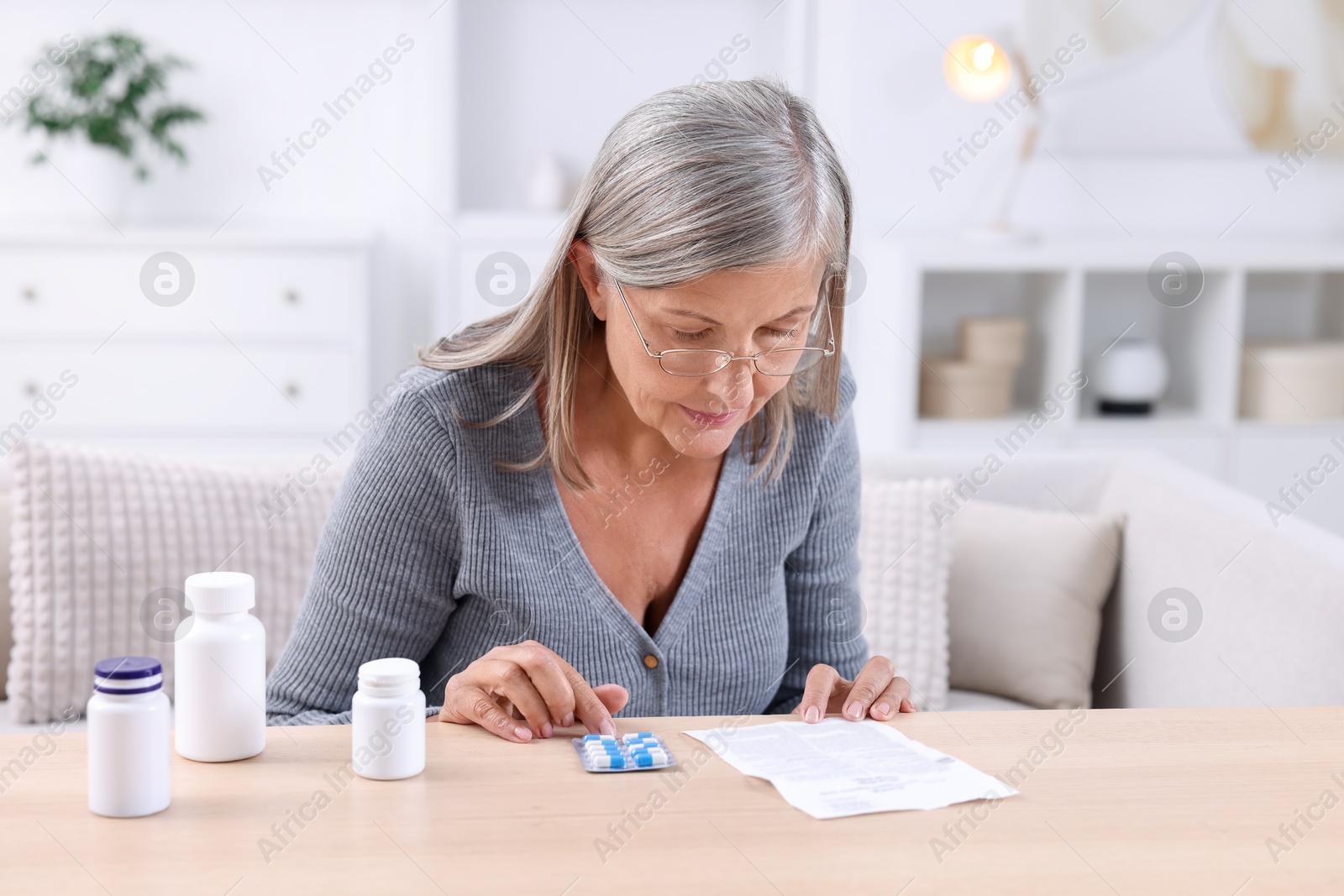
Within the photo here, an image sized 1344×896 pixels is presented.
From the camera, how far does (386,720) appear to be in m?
0.97

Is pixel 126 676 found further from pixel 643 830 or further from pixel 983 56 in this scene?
pixel 983 56

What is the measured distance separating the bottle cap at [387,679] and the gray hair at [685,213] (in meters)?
0.41

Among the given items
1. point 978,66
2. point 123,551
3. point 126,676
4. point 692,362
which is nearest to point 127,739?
point 126,676

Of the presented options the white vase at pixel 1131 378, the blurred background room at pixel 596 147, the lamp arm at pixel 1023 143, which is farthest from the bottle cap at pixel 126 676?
the white vase at pixel 1131 378

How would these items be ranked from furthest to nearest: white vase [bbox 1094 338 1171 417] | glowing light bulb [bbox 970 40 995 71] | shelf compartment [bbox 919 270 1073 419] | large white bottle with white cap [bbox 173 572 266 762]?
shelf compartment [bbox 919 270 1073 419] → white vase [bbox 1094 338 1171 417] → glowing light bulb [bbox 970 40 995 71] → large white bottle with white cap [bbox 173 572 266 762]

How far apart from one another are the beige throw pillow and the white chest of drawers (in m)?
2.16

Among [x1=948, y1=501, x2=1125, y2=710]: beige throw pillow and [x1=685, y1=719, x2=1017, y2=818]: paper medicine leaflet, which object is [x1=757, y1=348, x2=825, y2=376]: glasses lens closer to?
[x1=685, y1=719, x2=1017, y2=818]: paper medicine leaflet

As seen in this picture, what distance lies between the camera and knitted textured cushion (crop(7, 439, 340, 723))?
1.83m

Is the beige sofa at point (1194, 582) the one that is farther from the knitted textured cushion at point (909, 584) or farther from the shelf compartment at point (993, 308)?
the shelf compartment at point (993, 308)

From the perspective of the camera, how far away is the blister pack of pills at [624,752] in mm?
1017

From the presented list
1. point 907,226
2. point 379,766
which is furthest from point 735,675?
point 907,226

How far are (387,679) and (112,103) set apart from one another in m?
3.22

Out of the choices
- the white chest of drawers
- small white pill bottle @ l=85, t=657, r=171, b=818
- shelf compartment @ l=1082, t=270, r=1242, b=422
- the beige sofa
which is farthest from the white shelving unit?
small white pill bottle @ l=85, t=657, r=171, b=818

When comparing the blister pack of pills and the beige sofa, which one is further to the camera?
the beige sofa
